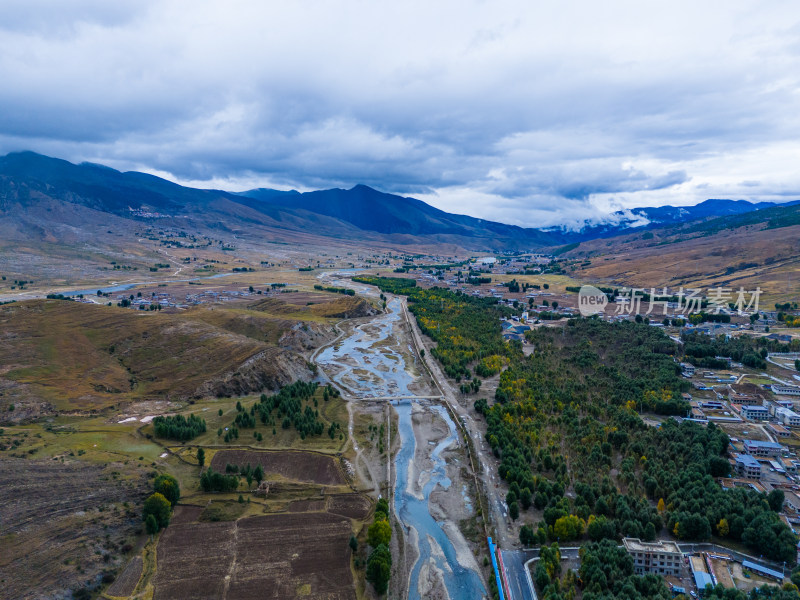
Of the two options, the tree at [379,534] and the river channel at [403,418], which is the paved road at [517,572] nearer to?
the river channel at [403,418]

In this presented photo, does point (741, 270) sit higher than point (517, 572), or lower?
higher

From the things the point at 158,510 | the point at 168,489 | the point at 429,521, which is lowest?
the point at 429,521

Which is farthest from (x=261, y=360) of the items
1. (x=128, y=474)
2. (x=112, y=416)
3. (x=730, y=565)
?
(x=730, y=565)

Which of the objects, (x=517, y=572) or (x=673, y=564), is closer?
(x=673, y=564)

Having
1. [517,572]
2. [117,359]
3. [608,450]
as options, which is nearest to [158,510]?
[517,572]

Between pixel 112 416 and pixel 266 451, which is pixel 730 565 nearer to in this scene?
pixel 266 451

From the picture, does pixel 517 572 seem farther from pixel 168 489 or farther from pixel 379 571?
pixel 168 489

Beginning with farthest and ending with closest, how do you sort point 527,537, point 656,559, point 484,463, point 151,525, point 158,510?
point 484,463, point 158,510, point 527,537, point 151,525, point 656,559

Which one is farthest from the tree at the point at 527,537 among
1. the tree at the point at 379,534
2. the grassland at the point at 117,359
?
the grassland at the point at 117,359
